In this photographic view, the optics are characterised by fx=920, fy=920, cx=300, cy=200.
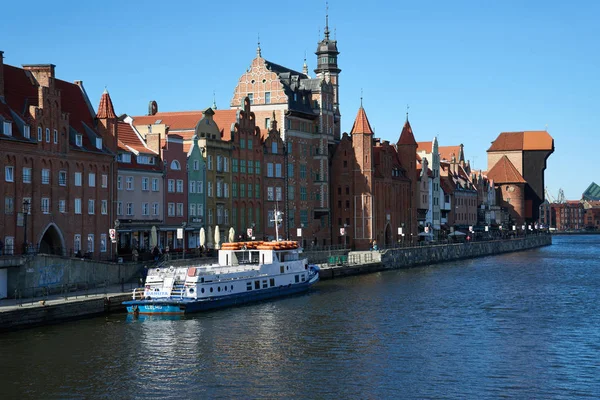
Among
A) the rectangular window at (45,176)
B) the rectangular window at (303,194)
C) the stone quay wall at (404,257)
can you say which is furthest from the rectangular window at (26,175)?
the rectangular window at (303,194)

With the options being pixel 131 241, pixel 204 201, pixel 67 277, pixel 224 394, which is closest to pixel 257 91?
pixel 204 201

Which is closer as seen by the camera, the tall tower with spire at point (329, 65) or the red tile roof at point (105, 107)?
the red tile roof at point (105, 107)

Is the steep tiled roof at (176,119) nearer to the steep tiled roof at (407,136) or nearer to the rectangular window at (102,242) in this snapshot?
the rectangular window at (102,242)

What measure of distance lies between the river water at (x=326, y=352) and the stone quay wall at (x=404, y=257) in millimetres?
28563

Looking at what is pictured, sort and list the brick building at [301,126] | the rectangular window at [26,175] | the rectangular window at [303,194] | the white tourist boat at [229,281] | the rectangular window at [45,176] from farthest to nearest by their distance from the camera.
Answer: the rectangular window at [303,194]
the brick building at [301,126]
the rectangular window at [45,176]
the rectangular window at [26,175]
the white tourist boat at [229,281]

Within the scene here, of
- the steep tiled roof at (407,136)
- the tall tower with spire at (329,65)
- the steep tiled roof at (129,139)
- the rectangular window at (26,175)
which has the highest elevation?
the tall tower with spire at (329,65)

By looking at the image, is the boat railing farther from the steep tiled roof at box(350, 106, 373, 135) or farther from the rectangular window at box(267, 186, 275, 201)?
the steep tiled roof at box(350, 106, 373, 135)

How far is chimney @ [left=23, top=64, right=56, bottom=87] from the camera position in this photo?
7856cm

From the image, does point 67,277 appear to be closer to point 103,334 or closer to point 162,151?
point 103,334

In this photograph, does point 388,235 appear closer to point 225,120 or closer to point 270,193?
point 270,193

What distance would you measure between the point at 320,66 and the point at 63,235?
74722mm

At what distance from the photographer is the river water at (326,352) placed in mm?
43812

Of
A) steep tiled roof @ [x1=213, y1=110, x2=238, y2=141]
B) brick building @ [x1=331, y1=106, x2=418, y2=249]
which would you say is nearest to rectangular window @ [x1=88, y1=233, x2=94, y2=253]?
steep tiled roof @ [x1=213, y1=110, x2=238, y2=141]

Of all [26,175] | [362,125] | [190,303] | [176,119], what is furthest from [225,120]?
[190,303]
